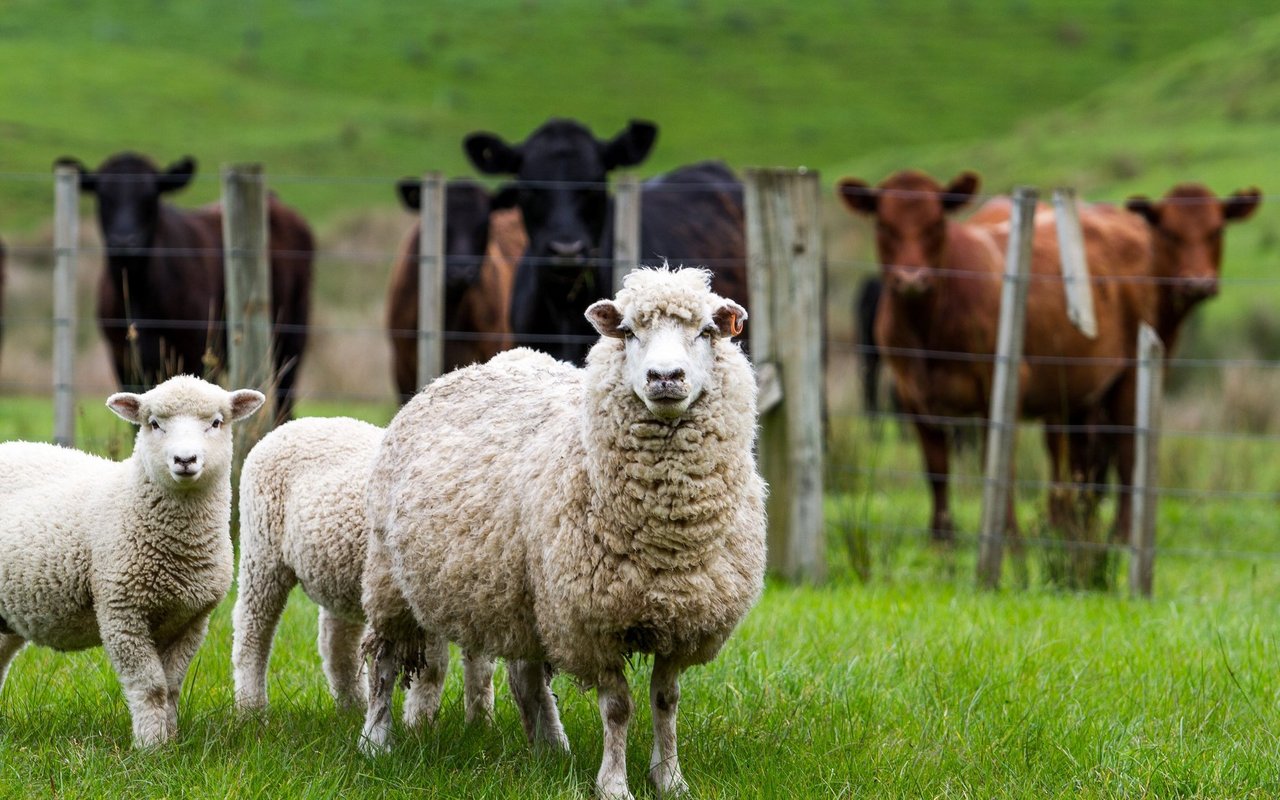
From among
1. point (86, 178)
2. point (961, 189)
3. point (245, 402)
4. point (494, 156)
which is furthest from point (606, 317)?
point (86, 178)

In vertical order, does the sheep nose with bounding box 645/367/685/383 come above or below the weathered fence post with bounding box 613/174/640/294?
below

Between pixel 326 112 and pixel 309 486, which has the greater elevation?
pixel 326 112

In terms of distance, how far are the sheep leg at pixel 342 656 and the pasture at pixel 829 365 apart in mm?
86

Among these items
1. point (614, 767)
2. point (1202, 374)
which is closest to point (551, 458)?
point (614, 767)

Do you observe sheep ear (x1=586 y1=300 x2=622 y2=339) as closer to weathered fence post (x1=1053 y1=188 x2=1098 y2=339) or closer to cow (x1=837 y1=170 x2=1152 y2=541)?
weathered fence post (x1=1053 y1=188 x2=1098 y2=339)

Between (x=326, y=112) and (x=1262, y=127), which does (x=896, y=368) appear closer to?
(x=1262, y=127)

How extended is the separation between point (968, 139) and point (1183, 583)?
40239 millimetres

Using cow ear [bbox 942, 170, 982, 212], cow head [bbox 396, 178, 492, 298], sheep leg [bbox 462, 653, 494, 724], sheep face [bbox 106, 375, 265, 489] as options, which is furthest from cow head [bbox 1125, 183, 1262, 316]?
sheep face [bbox 106, 375, 265, 489]

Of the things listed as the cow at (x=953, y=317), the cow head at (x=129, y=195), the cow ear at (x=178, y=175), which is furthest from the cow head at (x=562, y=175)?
the cow head at (x=129, y=195)

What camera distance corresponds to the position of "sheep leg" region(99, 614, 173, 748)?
436 cm

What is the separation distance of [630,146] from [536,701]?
5.15 meters

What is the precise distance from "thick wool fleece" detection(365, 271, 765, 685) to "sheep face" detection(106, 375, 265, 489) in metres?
0.58

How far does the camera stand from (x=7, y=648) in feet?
16.1

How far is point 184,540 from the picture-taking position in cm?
455
